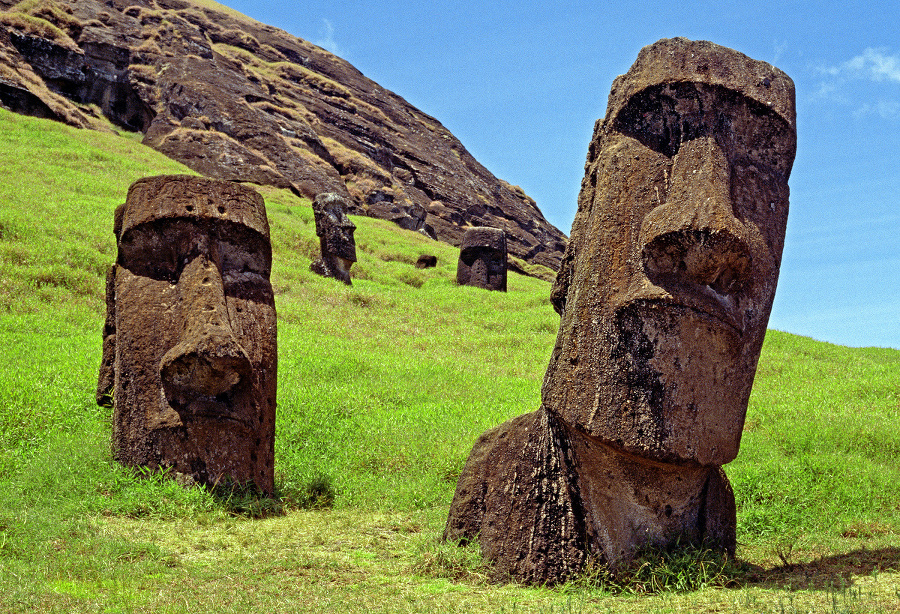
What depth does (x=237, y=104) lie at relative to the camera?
1823 inches

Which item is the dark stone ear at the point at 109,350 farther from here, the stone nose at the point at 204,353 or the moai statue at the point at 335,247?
the moai statue at the point at 335,247

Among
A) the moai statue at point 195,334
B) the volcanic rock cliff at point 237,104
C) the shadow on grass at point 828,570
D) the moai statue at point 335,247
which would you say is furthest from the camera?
the volcanic rock cliff at point 237,104

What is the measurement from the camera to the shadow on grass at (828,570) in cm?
434

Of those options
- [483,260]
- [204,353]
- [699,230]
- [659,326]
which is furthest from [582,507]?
[483,260]

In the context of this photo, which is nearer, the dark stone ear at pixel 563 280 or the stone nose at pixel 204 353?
the dark stone ear at pixel 563 280

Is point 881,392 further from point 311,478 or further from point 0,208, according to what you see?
point 0,208

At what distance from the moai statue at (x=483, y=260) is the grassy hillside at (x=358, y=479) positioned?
7.68 meters

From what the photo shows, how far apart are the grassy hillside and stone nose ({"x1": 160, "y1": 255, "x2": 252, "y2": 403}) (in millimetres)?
853

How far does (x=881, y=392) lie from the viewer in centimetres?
1224

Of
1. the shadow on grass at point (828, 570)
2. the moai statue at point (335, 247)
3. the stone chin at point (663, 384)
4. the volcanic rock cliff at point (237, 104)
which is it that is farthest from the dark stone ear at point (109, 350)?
the volcanic rock cliff at point (237, 104)

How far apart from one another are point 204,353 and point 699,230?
13.4 feet

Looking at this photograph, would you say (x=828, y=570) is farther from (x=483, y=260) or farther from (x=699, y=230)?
(x=483, y=260)

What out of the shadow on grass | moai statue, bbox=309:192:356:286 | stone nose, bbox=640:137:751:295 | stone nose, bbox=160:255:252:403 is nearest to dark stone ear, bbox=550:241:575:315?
stone nose, bbox=640:137:751:295

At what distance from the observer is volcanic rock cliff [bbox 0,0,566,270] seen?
40.5 m
